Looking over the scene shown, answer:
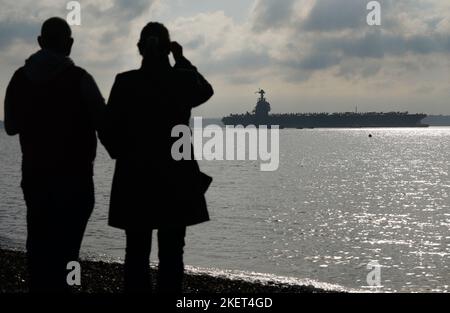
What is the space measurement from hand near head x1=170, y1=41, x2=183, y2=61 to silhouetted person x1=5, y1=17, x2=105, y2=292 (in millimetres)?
673

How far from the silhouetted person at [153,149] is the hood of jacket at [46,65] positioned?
42 cm

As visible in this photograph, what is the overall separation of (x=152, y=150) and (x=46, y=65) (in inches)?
40.6

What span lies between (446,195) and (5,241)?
38.4 m

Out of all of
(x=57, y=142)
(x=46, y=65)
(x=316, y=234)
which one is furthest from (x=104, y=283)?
(x=316, y=234)

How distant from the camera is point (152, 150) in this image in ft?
15.2

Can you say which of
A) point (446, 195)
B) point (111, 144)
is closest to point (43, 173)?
point (111, 144)

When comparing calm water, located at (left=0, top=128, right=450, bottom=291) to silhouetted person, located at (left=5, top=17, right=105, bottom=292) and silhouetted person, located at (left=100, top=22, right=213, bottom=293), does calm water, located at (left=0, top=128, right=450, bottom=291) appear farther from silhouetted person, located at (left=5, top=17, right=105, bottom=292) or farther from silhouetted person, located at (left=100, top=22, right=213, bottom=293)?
silhouetted person, located at (left=5, top=17, right=105, bottom=292)

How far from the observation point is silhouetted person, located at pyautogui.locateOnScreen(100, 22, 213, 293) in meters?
4.63

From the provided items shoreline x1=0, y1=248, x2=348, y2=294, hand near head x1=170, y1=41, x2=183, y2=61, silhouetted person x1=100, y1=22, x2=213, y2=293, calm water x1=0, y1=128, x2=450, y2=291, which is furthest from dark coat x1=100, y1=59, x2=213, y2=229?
calm water x1=0, y1=128, x2=450, y2=291

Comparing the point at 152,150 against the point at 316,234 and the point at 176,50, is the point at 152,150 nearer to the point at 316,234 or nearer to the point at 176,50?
the point at 176,50

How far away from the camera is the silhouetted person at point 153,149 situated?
463 cm

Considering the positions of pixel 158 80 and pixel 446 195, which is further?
pixel 446 195

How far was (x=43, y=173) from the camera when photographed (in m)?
4.62
